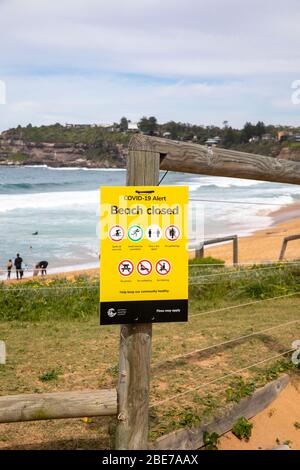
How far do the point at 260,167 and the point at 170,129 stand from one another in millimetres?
91445

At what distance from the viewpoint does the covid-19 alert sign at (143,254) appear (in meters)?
3.57

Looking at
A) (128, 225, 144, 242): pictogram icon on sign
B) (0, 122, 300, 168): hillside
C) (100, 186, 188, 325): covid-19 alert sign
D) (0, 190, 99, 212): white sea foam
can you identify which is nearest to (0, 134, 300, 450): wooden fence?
(100, 186, 188, 325): covid-19 alert sign

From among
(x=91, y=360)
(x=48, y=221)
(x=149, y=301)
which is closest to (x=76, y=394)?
(x=149, y=301)

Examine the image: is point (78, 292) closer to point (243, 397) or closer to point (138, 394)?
point (243, 397)

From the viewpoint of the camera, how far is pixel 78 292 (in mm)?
8352

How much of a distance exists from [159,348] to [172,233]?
8.48 feet

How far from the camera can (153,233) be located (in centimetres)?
363

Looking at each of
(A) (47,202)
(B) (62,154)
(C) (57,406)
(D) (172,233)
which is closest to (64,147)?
(B) (62,154)

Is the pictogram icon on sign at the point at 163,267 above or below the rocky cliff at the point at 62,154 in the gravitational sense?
below

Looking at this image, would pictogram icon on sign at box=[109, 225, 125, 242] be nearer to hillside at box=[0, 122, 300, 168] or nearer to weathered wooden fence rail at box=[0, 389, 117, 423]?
weathered wooden fence rail at box=[0, 389, 117, 423]

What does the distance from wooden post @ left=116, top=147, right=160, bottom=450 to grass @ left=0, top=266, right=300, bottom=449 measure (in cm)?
40

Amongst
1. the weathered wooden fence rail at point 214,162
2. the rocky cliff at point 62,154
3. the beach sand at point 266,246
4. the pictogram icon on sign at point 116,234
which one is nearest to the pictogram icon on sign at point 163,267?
the pictogram icon on sign at point 116,234

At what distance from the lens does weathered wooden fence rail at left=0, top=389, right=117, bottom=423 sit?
3559mm

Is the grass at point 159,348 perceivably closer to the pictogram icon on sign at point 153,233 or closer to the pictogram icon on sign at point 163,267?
the pictogram icon on sign at point 163,267
